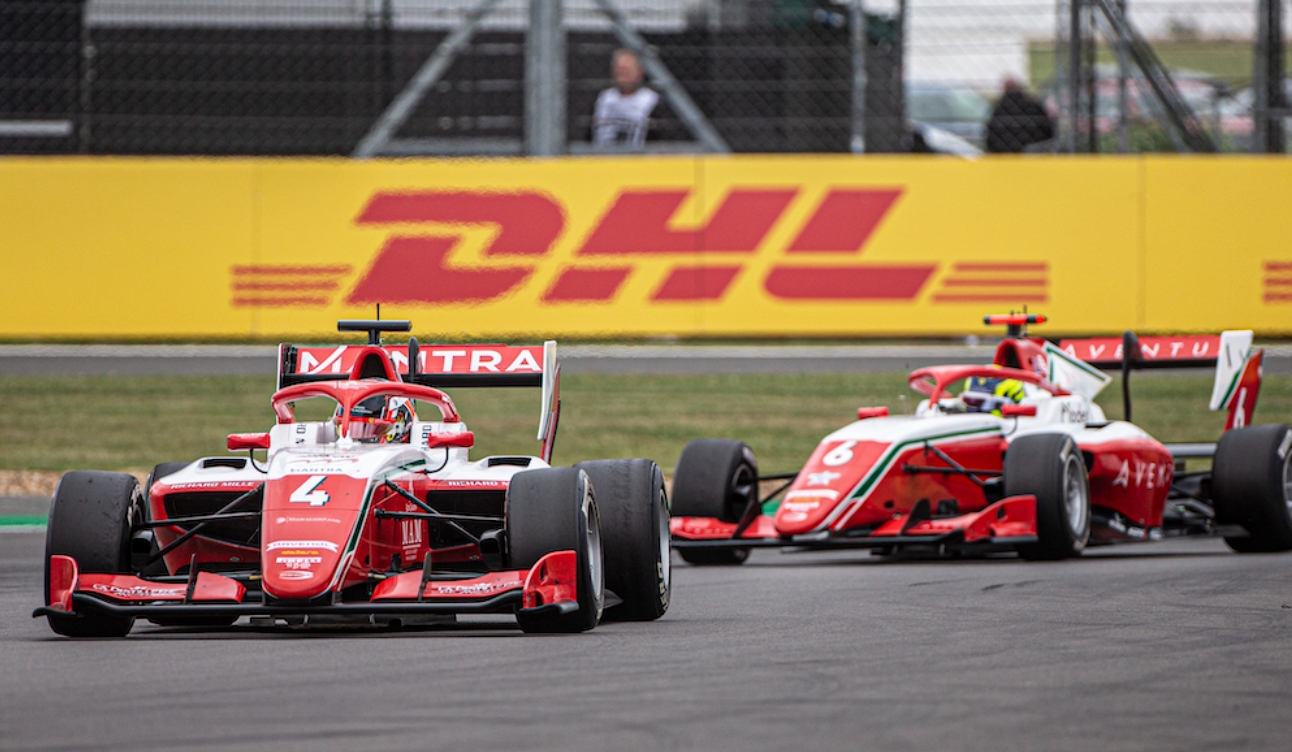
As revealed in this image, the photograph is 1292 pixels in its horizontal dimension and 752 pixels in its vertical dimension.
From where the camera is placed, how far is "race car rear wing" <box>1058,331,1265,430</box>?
12.9 metres

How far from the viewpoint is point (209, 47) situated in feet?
63.2

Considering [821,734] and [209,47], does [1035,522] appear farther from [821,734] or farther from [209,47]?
[209,47]

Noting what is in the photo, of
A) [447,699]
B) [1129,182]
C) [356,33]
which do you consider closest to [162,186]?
[356,33]

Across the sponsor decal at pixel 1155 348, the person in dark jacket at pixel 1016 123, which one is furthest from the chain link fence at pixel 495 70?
the sponsor decal at pixel 1155 348

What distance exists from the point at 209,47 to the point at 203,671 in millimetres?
13801

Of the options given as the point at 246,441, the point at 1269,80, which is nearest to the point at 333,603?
the point at 246,441

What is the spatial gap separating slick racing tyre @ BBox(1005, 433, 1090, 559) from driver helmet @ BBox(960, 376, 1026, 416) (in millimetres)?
980

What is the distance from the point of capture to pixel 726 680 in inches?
240

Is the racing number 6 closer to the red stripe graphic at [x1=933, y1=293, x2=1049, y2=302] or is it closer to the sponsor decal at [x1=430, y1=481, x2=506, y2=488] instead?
the sponsor decal at [x1=430, y1=481, x2=506, y2=488]

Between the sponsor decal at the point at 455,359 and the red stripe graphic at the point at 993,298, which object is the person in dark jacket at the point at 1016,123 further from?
the sponsor decal at the point at 455,359

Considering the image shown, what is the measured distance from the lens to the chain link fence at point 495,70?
18.7 metres

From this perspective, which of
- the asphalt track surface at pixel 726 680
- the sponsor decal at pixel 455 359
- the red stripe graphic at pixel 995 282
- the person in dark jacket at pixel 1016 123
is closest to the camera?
the asphalt track surface at pixel 726 680

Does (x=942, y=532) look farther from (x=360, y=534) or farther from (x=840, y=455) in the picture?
(x=360, y=534)

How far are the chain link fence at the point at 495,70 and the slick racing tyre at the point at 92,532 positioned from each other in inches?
449
